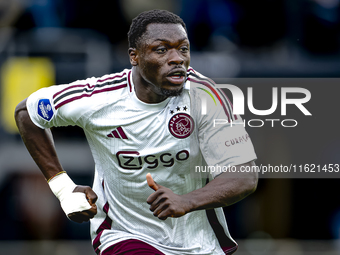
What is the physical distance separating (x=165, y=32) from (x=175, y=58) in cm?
18

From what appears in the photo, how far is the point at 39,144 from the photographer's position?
12.4 ft

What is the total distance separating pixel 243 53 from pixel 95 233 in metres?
3.94

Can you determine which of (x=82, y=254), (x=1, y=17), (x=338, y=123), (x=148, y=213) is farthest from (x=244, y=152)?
(x=1, y=17)

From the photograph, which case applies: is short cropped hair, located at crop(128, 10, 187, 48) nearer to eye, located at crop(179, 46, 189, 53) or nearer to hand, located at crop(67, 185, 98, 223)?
eye, located at crop(179, 46, 189, 53)

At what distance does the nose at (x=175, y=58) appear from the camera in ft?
11.1

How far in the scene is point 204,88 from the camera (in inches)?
138

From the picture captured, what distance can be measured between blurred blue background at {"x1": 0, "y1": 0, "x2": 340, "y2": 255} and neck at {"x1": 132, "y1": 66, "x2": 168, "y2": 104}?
316 cm

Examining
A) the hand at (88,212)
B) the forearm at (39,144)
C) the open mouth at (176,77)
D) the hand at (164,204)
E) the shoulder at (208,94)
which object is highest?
the open mouth at (176,77)

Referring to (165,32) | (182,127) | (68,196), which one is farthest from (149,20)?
(68,196)

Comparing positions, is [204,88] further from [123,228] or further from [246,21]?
[246,21]

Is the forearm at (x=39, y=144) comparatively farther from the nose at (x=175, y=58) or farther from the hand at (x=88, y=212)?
the nose at (x=175, y=58)

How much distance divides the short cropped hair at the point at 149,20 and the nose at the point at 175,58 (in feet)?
0.67

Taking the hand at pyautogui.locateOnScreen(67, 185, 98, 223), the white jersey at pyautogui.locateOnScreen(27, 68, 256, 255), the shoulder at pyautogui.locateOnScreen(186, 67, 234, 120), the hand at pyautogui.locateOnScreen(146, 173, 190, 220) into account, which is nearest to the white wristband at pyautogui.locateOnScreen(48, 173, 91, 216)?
the hand at pyautogui.locateOnScreen(67, 185, 98, 223)

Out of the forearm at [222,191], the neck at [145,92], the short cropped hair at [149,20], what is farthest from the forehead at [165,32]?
the forearm at [222,191]
